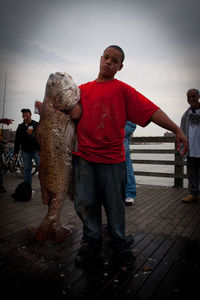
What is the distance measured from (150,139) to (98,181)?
5.56m

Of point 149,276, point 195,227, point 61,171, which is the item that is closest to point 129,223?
point 195,227

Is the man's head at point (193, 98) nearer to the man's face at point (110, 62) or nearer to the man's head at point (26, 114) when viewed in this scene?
the man's face at point (110, 62)

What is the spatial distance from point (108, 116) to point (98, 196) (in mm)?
815

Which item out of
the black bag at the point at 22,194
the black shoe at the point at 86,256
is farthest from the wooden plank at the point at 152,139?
the black shoe at the point at 86,256

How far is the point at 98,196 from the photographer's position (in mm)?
2189

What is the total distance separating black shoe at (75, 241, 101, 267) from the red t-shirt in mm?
890

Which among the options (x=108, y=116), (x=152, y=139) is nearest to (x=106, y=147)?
(x=108, y=116)

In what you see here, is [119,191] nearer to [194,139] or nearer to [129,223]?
[129,223]

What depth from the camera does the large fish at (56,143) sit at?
6.51ft

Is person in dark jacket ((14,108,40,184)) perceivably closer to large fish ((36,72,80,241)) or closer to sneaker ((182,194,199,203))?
large fish ((36,72,80,241))

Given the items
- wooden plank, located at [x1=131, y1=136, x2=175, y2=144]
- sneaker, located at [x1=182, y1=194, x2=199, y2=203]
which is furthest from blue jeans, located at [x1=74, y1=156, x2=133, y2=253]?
wooden plank, located at [x1=131, y1=136, x2=175, y2=144]

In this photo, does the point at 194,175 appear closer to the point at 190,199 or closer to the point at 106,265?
the point at 190,199

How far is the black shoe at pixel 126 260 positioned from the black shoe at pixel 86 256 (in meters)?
0.22

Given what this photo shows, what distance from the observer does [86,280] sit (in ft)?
6.05
